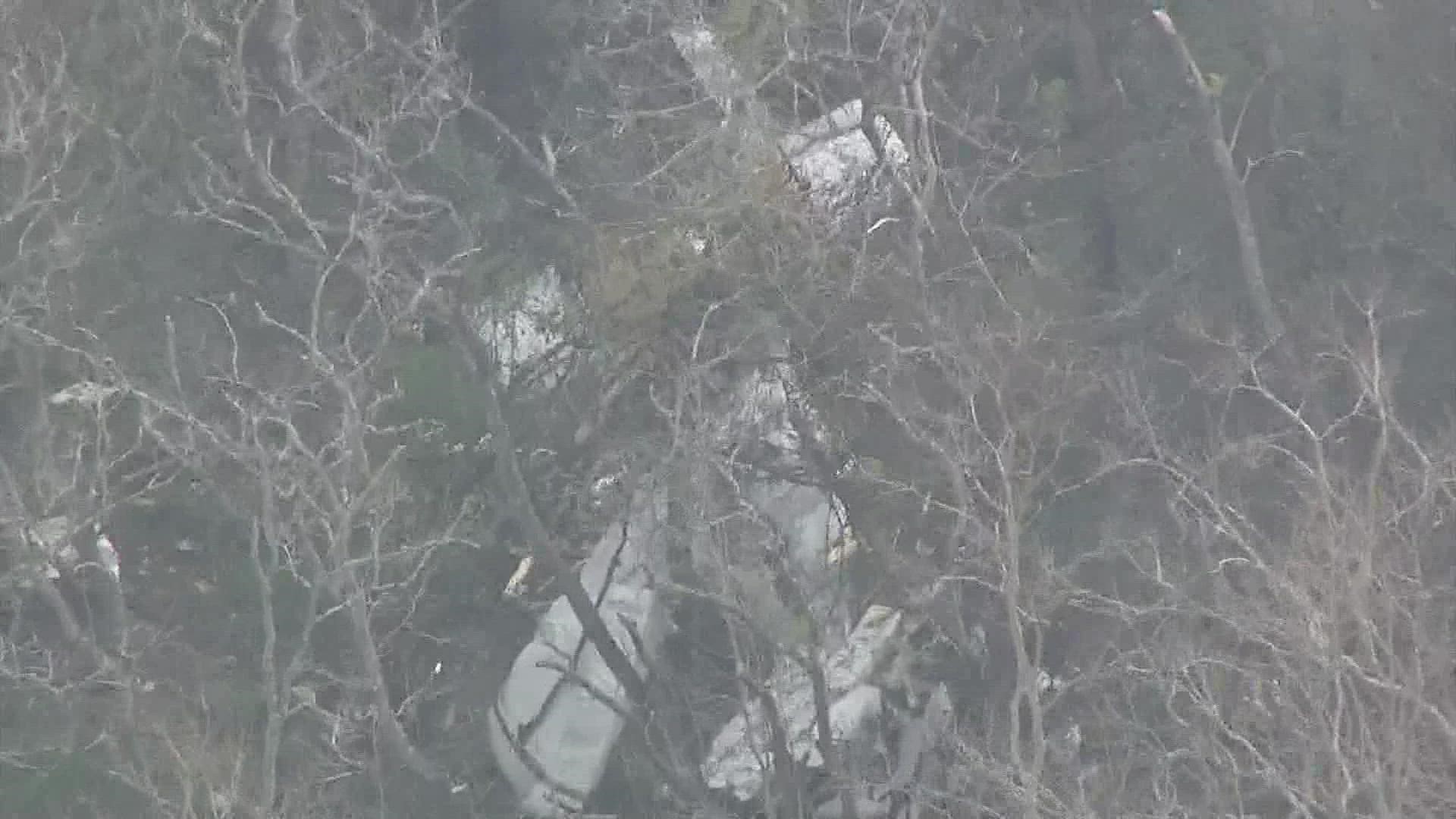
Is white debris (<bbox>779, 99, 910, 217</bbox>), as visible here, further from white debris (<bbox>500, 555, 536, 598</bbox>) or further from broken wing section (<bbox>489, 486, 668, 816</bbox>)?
white debris (<bbox>500, 555, 536, 598</bbox>)

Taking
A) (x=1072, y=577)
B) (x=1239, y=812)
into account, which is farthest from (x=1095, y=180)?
(x=1239, y=812)

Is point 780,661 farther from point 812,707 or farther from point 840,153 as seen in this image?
point 840,153

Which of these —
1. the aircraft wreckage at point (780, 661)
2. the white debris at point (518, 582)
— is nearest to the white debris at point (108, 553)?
the white debris at point (518, 582)

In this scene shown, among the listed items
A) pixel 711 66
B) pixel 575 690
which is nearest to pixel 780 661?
pixel 575 690

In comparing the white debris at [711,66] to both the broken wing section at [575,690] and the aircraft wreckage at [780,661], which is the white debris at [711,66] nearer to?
the aircraft wreckage at [780,661]

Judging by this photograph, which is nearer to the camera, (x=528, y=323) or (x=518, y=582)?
(x=528, y=323)

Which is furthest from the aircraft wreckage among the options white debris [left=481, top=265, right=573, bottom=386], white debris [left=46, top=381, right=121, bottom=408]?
white debris [left=46, top=381, right=121, bottom=408]

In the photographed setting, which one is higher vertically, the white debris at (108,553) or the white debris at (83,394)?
the white debris at (83,394)

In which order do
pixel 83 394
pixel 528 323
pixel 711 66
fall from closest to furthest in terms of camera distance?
pixel 711 66
pixel 83 394
pixel 528 323

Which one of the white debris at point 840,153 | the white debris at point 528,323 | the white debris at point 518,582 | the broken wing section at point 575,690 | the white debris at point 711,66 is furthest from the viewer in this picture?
the white debris at point 518,582

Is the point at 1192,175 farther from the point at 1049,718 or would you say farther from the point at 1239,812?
the point at 1239,812
